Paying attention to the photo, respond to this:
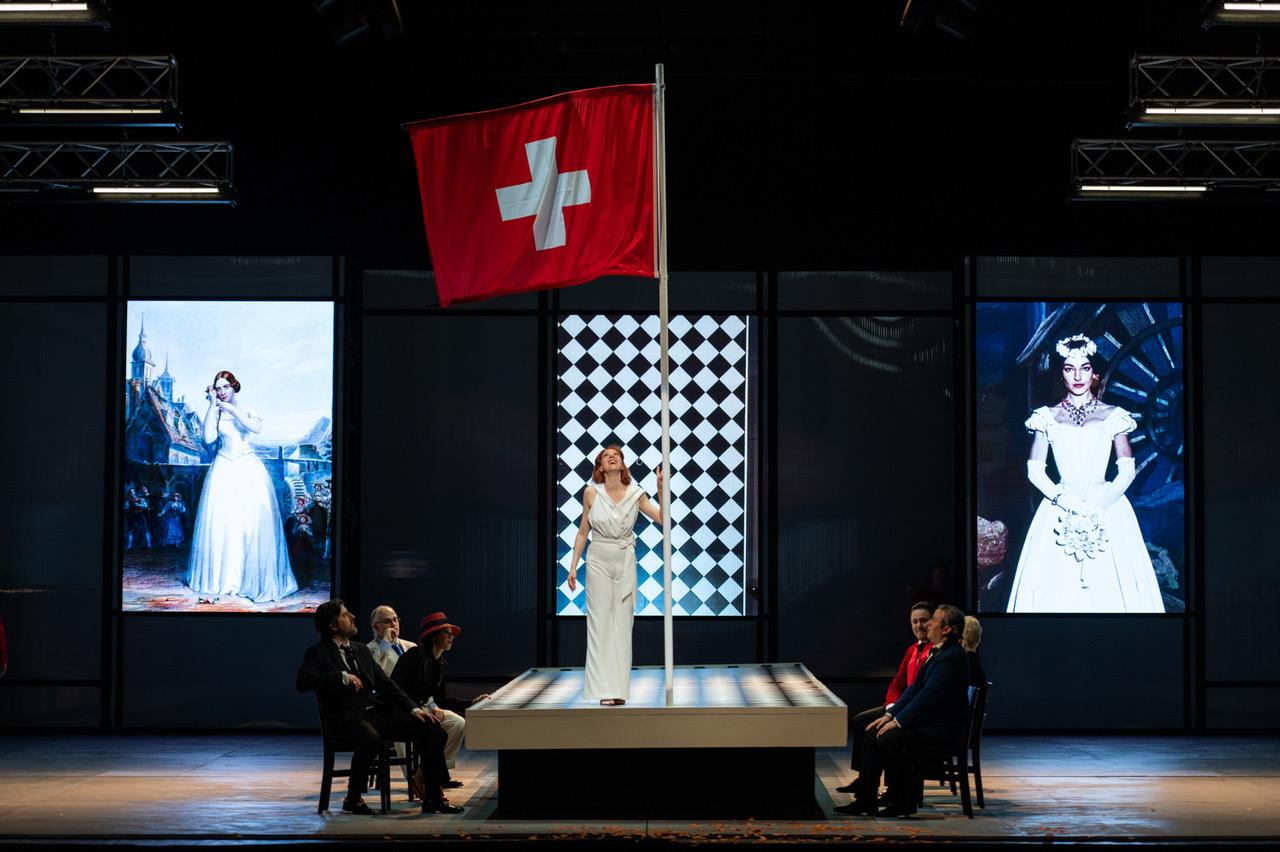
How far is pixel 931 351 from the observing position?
38.7ft

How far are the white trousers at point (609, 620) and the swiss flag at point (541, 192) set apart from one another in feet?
5.15

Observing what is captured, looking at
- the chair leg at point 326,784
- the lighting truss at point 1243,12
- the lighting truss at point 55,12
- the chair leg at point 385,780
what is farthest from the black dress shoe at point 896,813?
the lighting truss at point 55,12

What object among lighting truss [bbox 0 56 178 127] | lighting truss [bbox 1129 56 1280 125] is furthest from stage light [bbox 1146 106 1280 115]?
lighting truss [bbox 0 56 178 127]

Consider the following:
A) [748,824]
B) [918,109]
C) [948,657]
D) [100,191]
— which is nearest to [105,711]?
[100,191]

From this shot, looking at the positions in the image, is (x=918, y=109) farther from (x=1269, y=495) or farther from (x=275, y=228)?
(x=275, y=228)

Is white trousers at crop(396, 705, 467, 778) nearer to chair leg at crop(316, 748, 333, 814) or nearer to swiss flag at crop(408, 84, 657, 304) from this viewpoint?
chair leg at crop(316, 748, 333, 814)

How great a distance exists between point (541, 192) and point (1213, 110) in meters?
4.61

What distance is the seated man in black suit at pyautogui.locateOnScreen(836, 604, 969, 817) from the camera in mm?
7441

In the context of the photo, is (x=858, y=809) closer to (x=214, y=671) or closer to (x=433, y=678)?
(x=433, y=678)

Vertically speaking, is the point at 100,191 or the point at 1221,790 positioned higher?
the point at 100,191

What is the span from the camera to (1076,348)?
11703mm

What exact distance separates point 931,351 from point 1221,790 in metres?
4.45

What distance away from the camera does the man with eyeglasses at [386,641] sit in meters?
8.63

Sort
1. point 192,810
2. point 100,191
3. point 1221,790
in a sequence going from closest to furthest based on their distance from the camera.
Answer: point 192,810
point 1221,790
point 100,191
